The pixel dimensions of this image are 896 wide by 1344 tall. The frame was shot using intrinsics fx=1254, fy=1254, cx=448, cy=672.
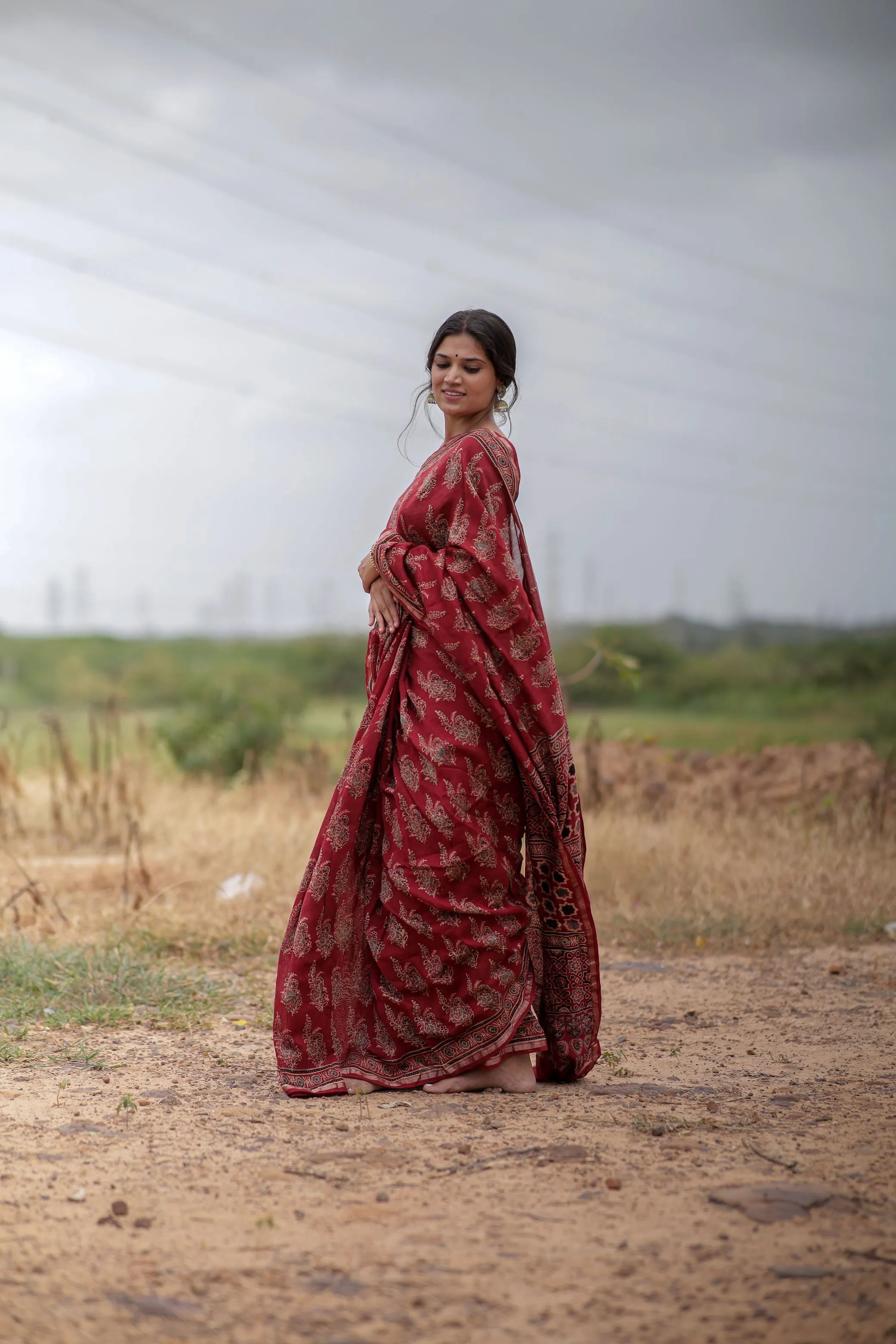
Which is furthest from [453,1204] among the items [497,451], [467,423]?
[467,423]

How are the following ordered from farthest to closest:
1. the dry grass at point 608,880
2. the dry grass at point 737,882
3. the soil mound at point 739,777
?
the soil mound at point 739,777 → the dry grass at point 737,882 → the dry grass at point 608,880

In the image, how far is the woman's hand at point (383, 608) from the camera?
3.47m

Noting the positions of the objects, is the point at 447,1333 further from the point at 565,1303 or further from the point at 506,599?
the point at 506,599

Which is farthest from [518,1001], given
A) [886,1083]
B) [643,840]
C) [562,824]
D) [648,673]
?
[648,673]

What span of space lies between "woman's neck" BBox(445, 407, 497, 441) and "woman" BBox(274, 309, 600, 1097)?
0.06 metres

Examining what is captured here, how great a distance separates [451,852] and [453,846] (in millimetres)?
18

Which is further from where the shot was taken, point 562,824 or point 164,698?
point 164,698

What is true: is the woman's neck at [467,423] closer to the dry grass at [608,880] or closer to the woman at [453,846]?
the woman at [453,846]

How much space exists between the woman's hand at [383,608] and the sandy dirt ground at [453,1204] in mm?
1267

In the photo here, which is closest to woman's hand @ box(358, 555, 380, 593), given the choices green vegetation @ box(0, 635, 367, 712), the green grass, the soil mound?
the green grass

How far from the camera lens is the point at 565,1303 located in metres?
2.08

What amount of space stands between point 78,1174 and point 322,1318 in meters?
0.87

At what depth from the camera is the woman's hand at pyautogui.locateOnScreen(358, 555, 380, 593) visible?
11.5ft

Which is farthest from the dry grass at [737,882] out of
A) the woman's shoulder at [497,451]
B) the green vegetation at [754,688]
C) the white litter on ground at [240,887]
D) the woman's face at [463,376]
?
the green vegetation at [754,688]
